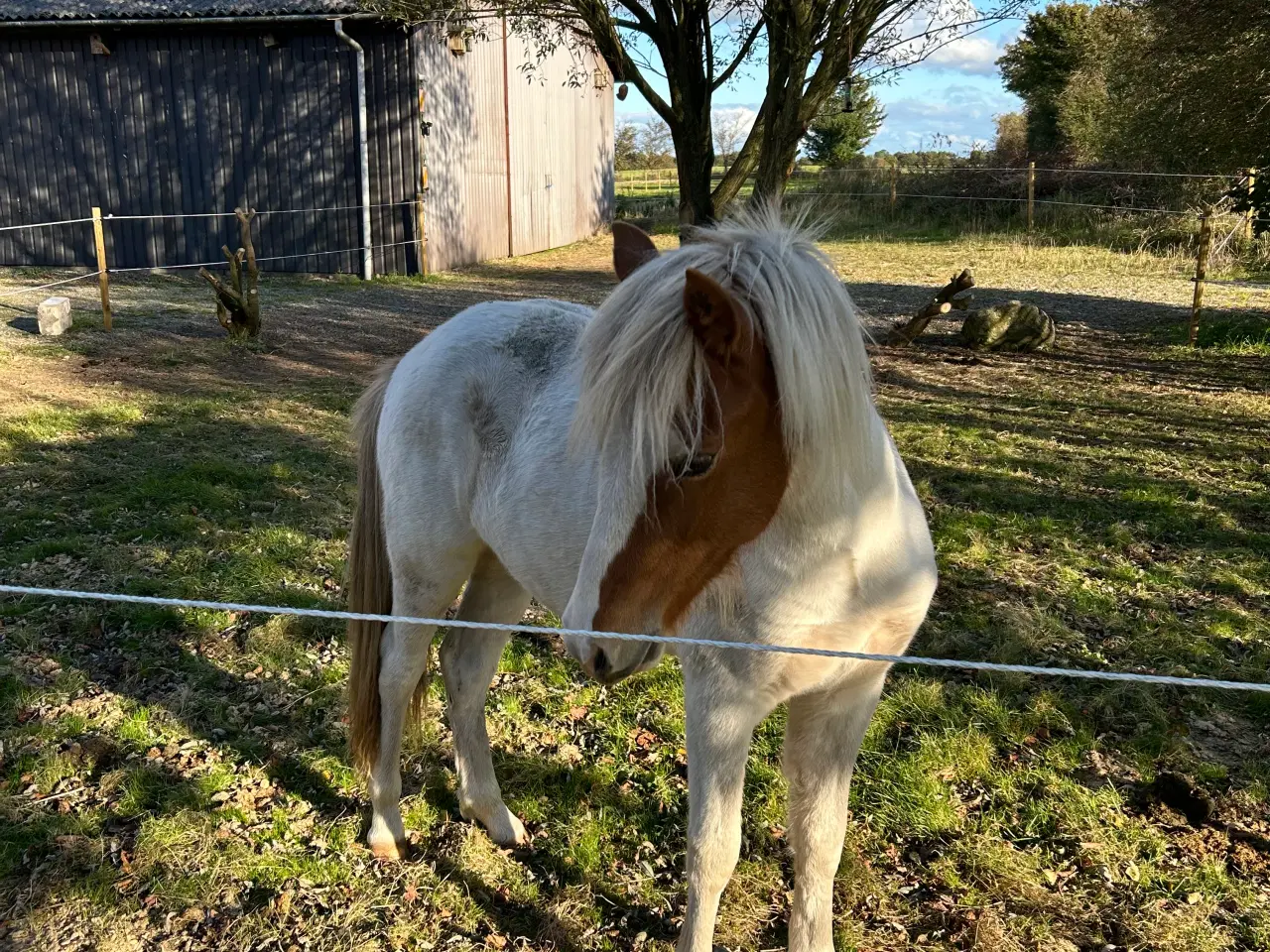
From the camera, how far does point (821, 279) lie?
1.64 metres

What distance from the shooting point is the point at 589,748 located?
331 cm

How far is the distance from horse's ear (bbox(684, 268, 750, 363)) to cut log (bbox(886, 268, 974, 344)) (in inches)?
340

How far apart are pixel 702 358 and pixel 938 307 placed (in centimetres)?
900

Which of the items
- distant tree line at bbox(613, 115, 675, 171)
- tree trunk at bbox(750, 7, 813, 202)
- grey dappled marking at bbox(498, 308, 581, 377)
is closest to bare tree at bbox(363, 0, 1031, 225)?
tree trunk at bbox(750, 7, 813, 202)

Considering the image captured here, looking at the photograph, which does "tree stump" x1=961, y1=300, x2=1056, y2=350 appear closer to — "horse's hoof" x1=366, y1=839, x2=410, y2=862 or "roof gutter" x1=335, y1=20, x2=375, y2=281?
"horse's hoof" x1=366, y1=839, x2=410, y2=862

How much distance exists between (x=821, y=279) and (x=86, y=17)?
16880mm

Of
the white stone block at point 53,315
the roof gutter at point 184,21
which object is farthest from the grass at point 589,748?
the roof gutter at point 184,21

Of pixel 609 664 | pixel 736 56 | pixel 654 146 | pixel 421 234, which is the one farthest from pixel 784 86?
pixel 654 146

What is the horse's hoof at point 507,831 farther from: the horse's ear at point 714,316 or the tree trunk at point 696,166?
the tree trunk at point 696,166

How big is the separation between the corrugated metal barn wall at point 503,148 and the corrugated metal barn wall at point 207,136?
76 cm

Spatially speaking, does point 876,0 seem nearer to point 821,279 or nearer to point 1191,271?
point 821,279

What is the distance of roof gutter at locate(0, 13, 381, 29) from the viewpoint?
43.6 feet

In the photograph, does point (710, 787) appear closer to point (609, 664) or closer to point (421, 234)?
point (609, 664)

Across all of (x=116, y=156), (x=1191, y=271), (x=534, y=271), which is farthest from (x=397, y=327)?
(x=1191, y=271)
